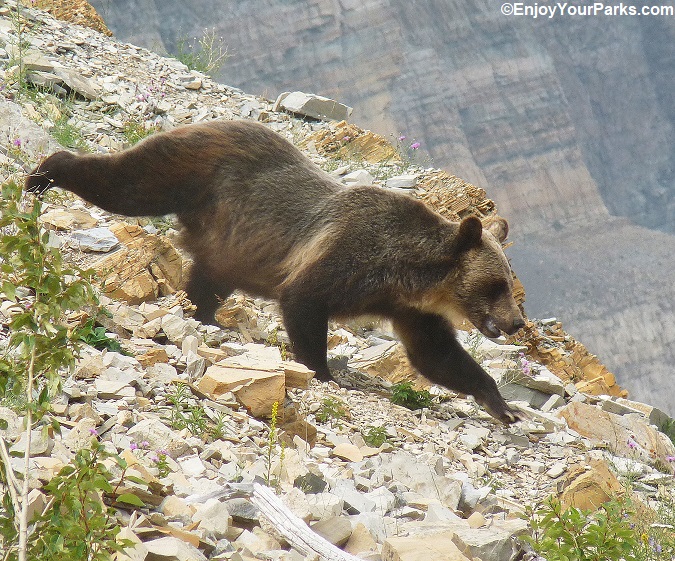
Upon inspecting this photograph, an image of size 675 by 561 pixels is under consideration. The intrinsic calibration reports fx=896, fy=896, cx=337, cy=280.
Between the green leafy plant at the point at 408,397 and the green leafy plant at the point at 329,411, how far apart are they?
1.05 meters

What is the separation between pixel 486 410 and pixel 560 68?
3362cm

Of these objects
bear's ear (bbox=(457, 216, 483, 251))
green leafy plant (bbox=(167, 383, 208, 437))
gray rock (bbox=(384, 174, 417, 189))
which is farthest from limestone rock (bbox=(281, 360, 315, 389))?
gray rock (bbox=(384, 174, 417, 189))

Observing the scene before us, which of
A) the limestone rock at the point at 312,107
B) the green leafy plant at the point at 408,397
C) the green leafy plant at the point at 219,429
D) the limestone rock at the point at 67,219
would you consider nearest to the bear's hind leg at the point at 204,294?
the limestone rock at the point at 67,219

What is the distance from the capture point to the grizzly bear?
22.1ft

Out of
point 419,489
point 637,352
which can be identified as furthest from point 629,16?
point 419,489

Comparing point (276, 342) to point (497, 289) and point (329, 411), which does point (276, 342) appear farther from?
point (497, 289)

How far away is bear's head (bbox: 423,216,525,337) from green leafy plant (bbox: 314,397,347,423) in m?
1.57

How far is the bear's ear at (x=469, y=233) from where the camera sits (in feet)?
22.5

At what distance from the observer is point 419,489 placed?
4.70m

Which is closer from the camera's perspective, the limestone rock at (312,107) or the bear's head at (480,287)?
the bear's head at (480,287)

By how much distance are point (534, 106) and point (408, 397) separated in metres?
31.7

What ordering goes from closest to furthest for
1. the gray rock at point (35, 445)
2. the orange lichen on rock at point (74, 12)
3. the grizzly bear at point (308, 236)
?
the gray rock at point (35, 445), the grizzly bear at point (308, 236), the orange lichen on rock at point (74, 12)

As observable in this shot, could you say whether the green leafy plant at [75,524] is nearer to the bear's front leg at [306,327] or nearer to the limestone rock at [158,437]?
the limestone rock at [158,437]

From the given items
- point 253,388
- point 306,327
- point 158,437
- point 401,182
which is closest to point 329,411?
point 253,388
